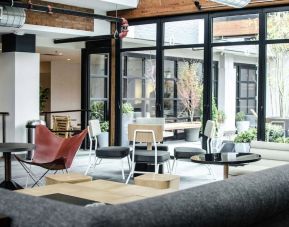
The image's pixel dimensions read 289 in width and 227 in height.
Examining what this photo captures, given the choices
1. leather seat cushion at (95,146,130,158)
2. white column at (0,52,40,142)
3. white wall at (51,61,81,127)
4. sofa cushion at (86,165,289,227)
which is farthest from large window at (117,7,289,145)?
white wall at (51,61,81,127)

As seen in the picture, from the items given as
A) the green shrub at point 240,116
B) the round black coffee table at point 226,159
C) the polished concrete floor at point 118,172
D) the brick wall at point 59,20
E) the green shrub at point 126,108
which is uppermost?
the brick wall at point 59,20

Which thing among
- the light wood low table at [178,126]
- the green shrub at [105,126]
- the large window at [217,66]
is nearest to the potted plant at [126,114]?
the large window at [217,66]

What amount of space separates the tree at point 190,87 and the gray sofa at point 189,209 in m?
7.44

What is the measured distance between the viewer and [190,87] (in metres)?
10.1

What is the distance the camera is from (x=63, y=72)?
17344 mm

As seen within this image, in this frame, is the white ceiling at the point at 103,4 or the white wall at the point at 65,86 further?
the white wall at the point at 65,86

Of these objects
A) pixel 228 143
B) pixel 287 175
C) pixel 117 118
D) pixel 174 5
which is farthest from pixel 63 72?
pixel 287 175

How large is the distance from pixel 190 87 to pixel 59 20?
309cm

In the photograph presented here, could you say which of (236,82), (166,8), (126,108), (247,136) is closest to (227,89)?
(236,82)

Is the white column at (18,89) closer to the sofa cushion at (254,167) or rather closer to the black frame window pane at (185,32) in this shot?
the black frame window pane at (185,32)

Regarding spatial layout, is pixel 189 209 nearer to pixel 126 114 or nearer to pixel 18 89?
pixel 18 89

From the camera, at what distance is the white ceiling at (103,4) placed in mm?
9562

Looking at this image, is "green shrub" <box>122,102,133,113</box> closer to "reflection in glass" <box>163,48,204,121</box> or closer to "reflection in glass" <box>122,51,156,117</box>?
"reflection in glass" <box>122,51,156,117</box>

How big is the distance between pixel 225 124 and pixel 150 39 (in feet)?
8.37
